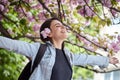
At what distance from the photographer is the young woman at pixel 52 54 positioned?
188 centimetres

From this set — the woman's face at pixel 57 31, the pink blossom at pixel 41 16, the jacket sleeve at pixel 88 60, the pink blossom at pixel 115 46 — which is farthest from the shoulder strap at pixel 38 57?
the pink blossom at pixel 41 16

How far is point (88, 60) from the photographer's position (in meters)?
2.22

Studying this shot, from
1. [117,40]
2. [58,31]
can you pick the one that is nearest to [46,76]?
[58,31]

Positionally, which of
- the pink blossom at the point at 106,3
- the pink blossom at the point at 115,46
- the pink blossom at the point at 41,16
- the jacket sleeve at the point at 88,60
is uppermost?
the pink blossom at the point at 106,3

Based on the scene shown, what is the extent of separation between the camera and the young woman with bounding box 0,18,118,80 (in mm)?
1880

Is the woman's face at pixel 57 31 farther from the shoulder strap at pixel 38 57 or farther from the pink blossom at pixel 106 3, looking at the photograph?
the pink blossom at pixel 106 3

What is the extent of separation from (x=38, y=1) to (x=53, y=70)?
103cm

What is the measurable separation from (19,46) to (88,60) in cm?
56

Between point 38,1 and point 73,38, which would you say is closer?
point 38,1

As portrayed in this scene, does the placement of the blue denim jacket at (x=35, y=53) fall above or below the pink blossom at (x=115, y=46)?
above

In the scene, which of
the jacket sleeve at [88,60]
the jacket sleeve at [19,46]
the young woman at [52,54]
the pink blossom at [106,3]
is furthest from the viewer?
the pink blossom at [106,3]

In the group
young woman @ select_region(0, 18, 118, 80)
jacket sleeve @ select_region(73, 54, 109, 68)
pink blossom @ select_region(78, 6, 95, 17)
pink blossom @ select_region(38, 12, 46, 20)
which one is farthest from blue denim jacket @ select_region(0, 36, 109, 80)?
pink blossom @ select_region(38, 12, 46, 20)

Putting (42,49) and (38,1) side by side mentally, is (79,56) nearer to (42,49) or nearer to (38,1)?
(42,49)

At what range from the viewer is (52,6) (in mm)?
2838
